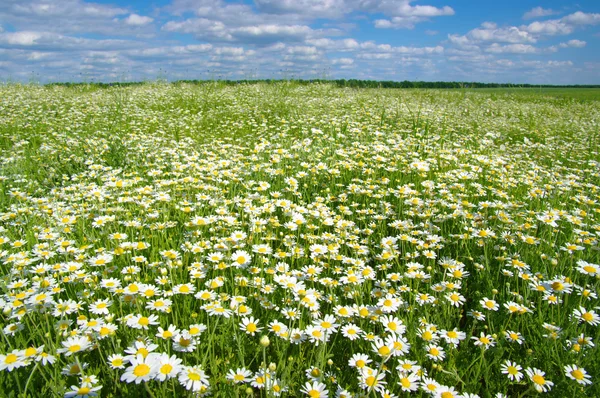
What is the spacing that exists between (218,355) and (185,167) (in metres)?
2.91

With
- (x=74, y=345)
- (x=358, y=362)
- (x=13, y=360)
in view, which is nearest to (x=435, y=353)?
(x=358, y=362)

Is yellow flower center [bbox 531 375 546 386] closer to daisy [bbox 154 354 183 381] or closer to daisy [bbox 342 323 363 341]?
daisy [bbox 342 323 363 341]

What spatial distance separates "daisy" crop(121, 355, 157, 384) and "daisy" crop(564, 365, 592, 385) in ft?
6.31

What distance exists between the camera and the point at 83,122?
782 cm

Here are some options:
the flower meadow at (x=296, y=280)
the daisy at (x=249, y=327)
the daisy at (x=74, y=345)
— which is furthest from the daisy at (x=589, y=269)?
the daisy at (x=74, y=345)

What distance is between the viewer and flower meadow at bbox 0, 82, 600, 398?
1.78 m

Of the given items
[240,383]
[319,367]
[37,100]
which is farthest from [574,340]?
[37,100]

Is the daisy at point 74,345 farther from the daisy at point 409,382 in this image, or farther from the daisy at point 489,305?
the daisy at point 489,305

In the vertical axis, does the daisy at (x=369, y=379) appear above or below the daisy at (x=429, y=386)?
above

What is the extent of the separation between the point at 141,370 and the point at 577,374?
200 centimetres

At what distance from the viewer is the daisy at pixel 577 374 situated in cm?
169

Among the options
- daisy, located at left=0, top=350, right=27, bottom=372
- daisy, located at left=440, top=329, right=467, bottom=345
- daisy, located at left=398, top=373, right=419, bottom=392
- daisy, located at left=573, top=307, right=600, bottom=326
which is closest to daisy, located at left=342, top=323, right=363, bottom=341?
daisy, located at left=398, top=373, right=419, bottom=392

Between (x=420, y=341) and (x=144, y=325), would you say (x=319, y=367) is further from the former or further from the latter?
(x=144, y=325)

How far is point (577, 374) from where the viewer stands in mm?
1717
